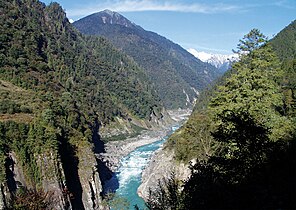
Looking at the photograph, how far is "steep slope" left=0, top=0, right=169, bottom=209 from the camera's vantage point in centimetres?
3638

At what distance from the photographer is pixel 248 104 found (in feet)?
72.1

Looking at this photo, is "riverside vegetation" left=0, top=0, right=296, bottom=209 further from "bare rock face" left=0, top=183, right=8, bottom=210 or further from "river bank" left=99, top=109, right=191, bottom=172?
"river bank" left=99, top=109, right=191, bottom=172

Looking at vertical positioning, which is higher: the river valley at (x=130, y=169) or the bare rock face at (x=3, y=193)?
the bare rock face at (x=3, y=193)

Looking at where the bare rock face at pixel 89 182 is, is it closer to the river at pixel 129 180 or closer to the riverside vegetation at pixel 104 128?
the riverside vegetation at pixel 104 128

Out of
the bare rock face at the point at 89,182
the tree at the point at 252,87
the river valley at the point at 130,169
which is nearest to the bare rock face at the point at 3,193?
the bare rock face at the point at 89,182

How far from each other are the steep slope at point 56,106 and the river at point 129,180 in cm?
372

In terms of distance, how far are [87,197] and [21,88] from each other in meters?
32.1

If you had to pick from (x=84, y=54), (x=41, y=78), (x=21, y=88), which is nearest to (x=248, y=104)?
(x=21, y=88)

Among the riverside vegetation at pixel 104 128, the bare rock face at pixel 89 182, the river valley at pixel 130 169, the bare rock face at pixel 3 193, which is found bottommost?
the river valley at pixel 130 169

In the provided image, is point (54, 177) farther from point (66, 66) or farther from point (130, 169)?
point (66, 66)

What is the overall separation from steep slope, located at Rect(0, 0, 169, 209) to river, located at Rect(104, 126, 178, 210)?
3.72 m

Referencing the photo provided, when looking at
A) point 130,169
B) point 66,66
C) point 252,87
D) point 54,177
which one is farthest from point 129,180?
point 66,66

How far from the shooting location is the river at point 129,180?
144 feet

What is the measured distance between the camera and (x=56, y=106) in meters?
60.8
